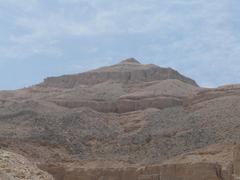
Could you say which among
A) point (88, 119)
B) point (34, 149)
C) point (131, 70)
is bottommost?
point (34, 149)

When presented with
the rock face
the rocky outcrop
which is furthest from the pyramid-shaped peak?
the rock face

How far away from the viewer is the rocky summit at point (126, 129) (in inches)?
1081

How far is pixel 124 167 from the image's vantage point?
94.1ft

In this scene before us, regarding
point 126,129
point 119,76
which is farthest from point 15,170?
point 119,76

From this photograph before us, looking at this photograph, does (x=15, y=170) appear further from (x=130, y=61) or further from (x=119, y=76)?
(x=130, y=61)

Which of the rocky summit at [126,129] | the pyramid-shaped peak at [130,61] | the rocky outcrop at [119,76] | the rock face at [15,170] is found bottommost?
the rock face at [15,170]

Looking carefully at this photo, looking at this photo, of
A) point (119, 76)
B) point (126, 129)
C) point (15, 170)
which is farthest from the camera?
point (119, 76)

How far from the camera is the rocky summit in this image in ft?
90.1

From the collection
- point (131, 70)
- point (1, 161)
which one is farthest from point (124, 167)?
point (131, 70)

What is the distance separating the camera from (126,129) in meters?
44.4

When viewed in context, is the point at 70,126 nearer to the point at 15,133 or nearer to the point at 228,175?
the point at 15,133

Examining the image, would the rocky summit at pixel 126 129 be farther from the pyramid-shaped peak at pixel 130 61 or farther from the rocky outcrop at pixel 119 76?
the pyramid-shaped peak at pixel 130 61

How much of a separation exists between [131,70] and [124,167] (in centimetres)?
3973

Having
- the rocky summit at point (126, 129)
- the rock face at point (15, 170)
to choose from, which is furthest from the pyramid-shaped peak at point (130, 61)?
the rock face at point (15, 170)
